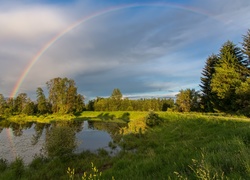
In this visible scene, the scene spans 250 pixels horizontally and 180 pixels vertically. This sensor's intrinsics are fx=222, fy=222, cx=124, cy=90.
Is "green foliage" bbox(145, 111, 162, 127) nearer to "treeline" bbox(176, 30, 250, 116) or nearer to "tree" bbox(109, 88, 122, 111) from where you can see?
"treeline" bbox(176, 30, 250, 116)

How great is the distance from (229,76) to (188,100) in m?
23.1

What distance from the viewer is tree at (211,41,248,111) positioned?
4169 cm

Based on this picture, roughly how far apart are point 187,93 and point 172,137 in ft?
149

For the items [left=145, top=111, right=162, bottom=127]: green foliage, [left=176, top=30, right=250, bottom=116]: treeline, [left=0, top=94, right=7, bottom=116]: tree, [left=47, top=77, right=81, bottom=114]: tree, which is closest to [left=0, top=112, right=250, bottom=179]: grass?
[left=145, top=111, right=162, bottom=127]: green foliage

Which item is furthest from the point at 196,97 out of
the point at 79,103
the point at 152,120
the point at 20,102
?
the point at 20,102

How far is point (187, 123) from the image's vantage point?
27.6m

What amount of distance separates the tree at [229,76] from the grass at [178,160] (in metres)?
14.4

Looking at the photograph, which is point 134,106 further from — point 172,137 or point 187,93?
point 172,137

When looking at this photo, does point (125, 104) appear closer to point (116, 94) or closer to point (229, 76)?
point (116, 94)

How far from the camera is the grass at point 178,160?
615cm

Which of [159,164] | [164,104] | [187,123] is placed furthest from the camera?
[164,104]

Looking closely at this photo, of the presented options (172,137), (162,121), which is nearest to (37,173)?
(172,137)

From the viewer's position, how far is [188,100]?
65.1 metres

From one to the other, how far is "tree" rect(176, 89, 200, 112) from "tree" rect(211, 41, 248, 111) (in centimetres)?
1602
